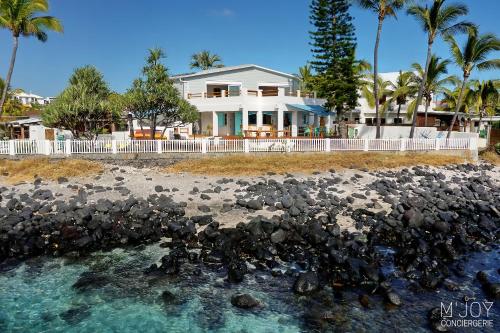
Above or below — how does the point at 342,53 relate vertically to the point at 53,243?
above

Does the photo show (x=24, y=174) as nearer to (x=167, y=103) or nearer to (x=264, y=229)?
(x=167, y=103)

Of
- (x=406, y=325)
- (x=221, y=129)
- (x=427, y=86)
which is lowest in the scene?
(x=406, y=325)

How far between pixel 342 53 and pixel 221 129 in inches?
445

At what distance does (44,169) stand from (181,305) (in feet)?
43.6

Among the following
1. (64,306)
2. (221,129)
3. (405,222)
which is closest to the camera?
(64,306)

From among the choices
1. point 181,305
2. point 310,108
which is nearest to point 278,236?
point 181,305

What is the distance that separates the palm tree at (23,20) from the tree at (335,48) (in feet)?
58.6

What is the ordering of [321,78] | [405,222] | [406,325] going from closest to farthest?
[406,325] → [405,222] → [321,78]

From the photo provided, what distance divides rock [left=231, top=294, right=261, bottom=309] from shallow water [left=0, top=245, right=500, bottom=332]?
15 centimetres

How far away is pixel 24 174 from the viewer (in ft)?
57.8

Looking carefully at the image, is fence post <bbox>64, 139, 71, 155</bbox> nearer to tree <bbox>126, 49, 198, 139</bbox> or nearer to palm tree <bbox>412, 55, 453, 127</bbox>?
tree <bbox>126, 49, 198, 139</bbox>

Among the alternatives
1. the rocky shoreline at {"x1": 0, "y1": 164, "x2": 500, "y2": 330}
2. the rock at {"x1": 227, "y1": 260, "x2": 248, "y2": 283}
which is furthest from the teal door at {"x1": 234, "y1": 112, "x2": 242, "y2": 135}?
the rock at {"x1": 227, "y1": 260, "x2": 248, "y2": 283}

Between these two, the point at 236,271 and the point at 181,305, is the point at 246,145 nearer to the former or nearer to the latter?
the point at 236,271

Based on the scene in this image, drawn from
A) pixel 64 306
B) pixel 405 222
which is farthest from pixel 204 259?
pixel 405 222
